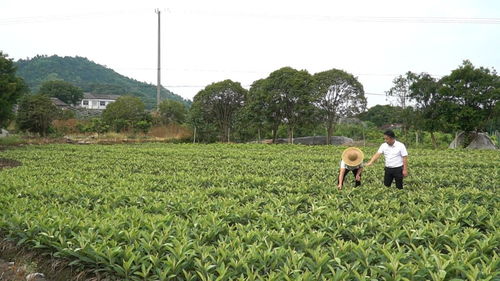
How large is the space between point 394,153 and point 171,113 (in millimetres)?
32605

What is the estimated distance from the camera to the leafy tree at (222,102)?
31688 millimetres

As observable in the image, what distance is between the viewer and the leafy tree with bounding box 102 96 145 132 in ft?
116

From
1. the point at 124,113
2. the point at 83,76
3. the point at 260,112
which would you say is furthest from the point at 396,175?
the point at 83,76

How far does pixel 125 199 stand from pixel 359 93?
903 inches

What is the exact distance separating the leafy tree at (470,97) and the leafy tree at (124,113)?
24.4 m

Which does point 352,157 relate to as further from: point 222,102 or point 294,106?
point 222,102

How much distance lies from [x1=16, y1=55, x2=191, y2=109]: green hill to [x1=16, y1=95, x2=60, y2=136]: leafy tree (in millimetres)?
38416

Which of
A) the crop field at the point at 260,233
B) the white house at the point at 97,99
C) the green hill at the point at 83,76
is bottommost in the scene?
the crop field at the point at 260,233

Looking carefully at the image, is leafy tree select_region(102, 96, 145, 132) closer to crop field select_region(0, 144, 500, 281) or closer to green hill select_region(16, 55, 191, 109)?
crop field select_region(0, 144, 500, 281)

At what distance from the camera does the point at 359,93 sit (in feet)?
89.2

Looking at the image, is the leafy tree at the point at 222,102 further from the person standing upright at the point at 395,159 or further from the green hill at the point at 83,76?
the green hill at the point at 83,76

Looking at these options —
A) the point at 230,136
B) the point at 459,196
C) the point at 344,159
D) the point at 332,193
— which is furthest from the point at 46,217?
the point at 230,136

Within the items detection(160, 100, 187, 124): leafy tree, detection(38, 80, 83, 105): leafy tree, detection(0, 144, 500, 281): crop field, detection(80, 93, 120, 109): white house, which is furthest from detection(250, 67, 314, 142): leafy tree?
detection(80, 93, 120, 109): white house

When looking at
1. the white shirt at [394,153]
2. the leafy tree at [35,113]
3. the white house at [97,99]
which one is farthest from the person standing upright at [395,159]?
the white house at [97,99]
